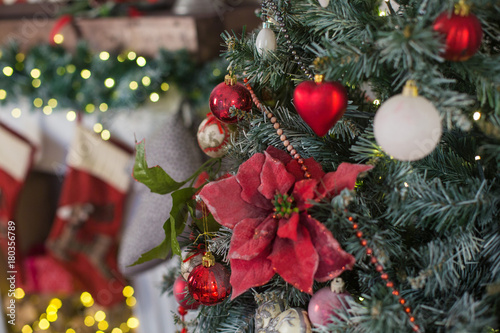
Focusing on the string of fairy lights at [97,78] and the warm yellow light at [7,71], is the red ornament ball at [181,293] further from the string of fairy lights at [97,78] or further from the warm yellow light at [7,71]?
the warm yellow light at [7,71]

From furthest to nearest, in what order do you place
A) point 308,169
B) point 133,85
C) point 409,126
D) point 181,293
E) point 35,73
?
point 35,73
point 133,85
point 181,293
point 308,169
point 409,126

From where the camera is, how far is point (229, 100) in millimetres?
450

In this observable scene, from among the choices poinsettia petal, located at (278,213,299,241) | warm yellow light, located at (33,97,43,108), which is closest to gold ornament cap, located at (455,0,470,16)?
poinsettia petal, located at (278,213,299,241)

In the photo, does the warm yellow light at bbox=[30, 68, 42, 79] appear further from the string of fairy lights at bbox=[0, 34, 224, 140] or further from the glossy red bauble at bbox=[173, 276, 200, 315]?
the glossy red bauble at bbox=[173, 276, 200, 315]

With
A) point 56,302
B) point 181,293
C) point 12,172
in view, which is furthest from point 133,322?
point 181,293

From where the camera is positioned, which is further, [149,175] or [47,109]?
[47,109]

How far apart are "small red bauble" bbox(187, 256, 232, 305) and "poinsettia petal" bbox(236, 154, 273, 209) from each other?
0.32ft

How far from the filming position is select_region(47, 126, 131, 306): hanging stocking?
120cm

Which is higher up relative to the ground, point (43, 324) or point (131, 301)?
point (131, 301)

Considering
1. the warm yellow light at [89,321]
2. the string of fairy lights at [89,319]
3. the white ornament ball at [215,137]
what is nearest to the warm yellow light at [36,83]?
the string of fairy lights at [89,319]

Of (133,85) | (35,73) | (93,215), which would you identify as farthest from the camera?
(93,215)

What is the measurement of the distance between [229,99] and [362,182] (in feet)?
0.56

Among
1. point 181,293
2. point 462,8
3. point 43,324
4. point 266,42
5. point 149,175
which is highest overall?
point 462,8

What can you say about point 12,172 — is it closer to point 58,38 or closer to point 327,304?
point 58,38
